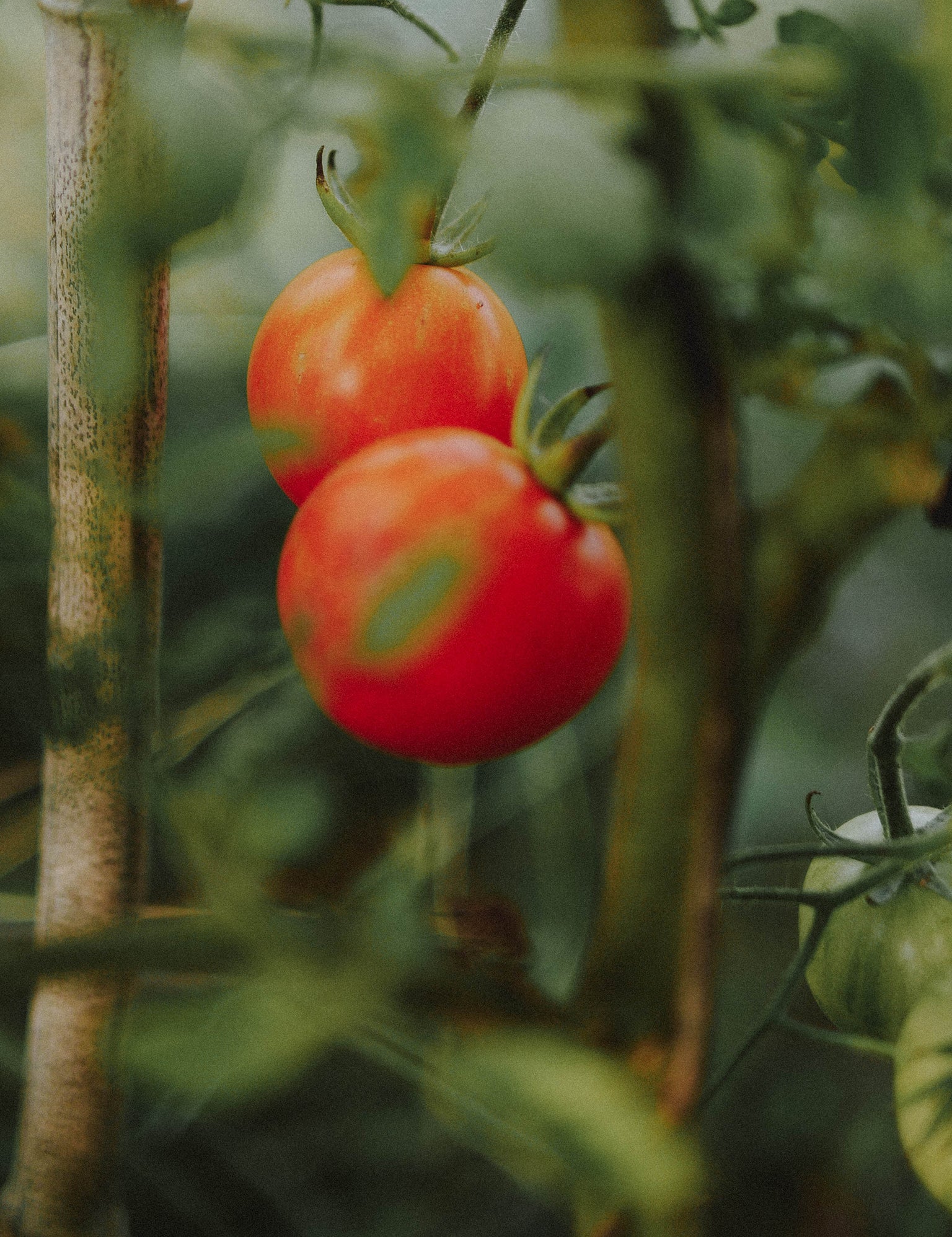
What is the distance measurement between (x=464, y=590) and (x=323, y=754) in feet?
0.93

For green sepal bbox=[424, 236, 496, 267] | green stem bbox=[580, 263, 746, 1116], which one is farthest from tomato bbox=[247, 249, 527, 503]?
green stem bbox=[580, 263, 746, 1116]

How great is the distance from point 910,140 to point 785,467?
0.45 ft

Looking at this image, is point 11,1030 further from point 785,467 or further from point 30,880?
point 785,467

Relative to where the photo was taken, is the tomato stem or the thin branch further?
the tomato stem

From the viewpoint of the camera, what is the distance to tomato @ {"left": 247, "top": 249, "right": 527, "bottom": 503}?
226 millimetres

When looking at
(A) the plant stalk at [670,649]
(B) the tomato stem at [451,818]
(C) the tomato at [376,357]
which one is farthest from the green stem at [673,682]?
(B) the tomato stem at [451,818]

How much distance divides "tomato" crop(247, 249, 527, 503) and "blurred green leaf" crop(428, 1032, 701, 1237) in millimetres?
133

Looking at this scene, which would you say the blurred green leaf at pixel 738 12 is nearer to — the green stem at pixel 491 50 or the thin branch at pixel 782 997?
the green stem at pixel 491 50

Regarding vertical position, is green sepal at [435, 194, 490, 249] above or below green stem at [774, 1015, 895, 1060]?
above

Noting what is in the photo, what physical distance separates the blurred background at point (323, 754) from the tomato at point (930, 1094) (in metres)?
0.04

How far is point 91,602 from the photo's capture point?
220 millimetres

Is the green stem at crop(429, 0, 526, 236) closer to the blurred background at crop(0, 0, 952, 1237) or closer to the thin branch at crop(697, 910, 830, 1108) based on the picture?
the blurred background at crop(0, 0, 952, 1237)

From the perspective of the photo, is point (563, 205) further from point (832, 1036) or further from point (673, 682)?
point (832, 1036)

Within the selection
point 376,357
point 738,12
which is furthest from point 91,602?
point 738,12
